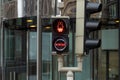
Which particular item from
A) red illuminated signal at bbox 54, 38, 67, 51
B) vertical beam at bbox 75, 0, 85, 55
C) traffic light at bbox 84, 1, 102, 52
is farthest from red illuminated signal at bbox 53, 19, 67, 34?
traffic light at bbox 84, 1, 102, 52

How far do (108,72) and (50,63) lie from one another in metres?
3.21

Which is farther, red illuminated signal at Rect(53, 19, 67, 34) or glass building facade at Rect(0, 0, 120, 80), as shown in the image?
glass building facade at Rect(0, 0, 120, 80)

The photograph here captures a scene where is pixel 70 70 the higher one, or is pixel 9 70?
pixel 70 70

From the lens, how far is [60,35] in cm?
671

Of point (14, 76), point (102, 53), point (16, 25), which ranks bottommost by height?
point (14, 76)

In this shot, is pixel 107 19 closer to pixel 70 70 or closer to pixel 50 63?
pixel 50 63

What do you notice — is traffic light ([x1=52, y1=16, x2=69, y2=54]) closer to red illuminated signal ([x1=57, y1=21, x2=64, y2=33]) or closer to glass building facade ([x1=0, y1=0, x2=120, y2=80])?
red illuminated signal ([x1=57, y1=21, x2=64, y2=33])

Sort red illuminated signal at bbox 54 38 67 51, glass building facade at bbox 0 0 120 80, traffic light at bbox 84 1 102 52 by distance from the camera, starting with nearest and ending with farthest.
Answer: traffic light at bbox 84 1 102 52
red illuminated signal at bbox 54 38 67 51
glass building facade at bbox 0 0 120 80

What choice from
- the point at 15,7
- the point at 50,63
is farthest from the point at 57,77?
the point at 15,7

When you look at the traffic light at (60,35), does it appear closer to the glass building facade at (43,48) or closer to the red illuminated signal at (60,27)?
the red illuminated signal at (60,27)

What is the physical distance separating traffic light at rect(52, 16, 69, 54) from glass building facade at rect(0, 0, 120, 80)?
35.7ft

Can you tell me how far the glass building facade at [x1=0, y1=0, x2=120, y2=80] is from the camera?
19.3m

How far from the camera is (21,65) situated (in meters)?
22.7

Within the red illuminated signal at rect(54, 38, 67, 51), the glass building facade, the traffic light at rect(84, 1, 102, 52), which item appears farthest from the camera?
the glass building facade
